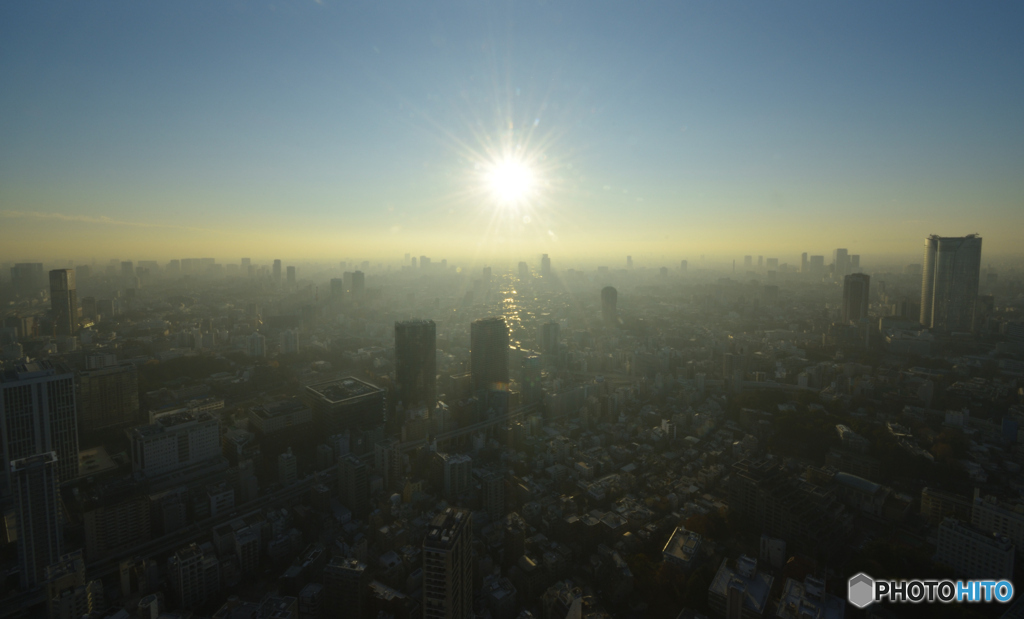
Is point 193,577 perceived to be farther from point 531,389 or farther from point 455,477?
point 531,389

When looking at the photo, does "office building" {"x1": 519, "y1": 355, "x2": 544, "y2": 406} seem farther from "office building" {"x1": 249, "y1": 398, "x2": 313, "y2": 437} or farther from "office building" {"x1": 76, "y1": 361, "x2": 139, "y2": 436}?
"office building" {"x1": 76, "y1": 361, "x2": 139, "y2": 436}

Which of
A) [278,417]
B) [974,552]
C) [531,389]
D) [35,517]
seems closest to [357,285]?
[531,389]

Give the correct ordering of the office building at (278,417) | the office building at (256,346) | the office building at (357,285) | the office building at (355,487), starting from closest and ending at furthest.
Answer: the office building at (355,487) → the office building at (278,417) → the office building at (256,346) → the office building at (357,285)

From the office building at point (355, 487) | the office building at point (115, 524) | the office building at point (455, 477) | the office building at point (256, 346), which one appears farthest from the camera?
the office building at point (256, 346)

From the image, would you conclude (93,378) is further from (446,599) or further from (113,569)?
(446,599)

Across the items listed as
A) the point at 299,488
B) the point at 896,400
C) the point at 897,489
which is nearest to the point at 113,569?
the point at 299,488

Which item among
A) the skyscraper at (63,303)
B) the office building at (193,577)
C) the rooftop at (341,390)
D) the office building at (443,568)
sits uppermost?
the skyscraper at (63,303)

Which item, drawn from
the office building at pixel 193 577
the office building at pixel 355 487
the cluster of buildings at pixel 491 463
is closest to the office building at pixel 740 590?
the cluster of buildings at pixel 491 463

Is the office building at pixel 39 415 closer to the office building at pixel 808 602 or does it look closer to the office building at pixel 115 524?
the office building at pixel 115 524
